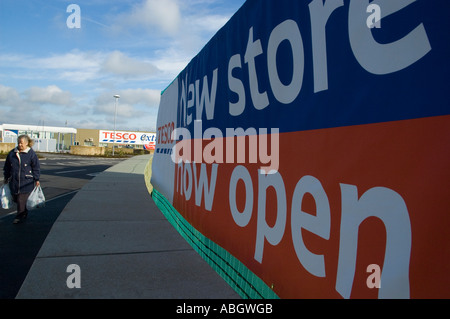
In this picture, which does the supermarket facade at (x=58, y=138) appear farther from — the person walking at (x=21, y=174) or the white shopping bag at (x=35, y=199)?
the white shopping bag at (x=35, y=199)

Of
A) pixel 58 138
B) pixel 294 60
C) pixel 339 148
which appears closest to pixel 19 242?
pixel 294 60

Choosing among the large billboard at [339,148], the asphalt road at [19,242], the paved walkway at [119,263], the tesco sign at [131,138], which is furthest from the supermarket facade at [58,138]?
the large billboard at [339,148]

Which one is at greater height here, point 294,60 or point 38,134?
point 38,134

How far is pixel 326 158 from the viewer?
2105 mm

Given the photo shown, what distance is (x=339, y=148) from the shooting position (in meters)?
2.00

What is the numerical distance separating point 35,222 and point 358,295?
19.8 feet

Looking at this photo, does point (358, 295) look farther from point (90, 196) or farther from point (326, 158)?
point (90, 196)

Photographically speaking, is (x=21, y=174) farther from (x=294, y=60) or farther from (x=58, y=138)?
(x=58, y=138)

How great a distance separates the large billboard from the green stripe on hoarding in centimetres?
8

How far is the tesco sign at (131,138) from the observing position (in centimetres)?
5369

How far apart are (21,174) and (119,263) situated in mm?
3719

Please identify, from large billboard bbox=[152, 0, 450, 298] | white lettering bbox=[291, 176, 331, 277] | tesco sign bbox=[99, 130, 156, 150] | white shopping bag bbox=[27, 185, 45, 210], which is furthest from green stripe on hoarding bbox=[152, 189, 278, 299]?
tesco sign bbox=[99, 130, 156, 150]

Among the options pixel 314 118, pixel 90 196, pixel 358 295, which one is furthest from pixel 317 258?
pixel 90 196
